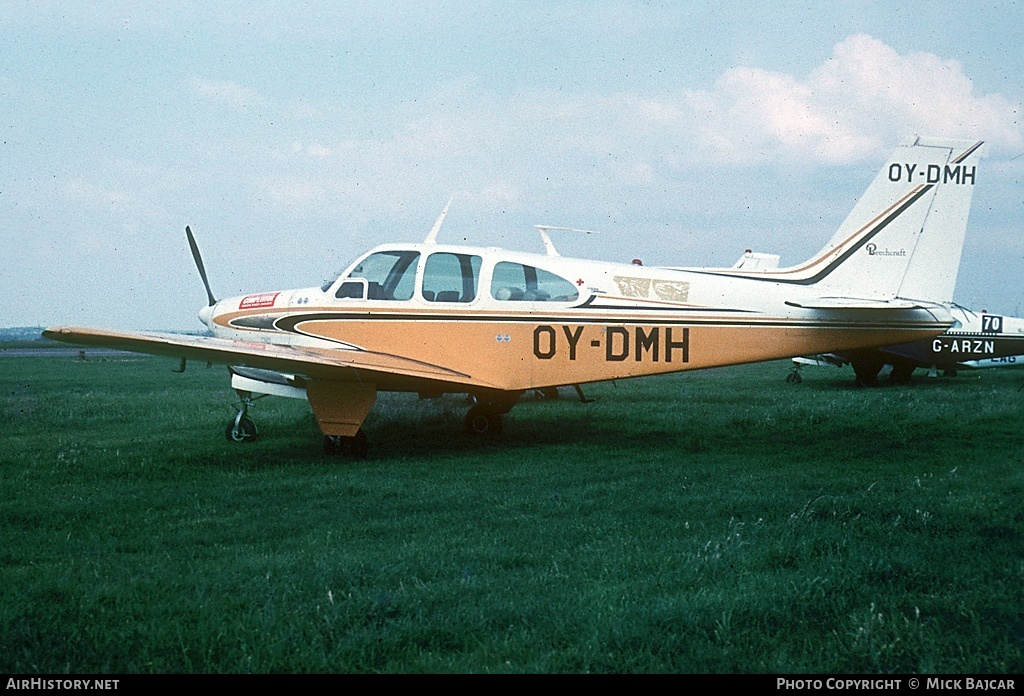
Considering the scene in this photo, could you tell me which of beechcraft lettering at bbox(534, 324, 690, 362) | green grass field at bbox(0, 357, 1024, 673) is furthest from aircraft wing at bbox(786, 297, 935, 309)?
green grass field at bbox(0, 357, 1024, 673)

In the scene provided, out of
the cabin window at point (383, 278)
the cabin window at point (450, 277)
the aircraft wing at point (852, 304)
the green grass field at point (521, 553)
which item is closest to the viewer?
the green grass field at point (521, 553)

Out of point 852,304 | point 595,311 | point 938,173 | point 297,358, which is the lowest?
point 297,358

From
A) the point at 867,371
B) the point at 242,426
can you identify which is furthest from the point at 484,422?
the point at 867,371

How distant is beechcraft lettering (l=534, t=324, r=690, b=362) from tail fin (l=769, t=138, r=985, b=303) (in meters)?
1.70

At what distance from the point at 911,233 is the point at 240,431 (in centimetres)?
823

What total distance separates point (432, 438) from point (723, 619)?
22.9 feet

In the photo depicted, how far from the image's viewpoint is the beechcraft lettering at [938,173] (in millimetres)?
9172

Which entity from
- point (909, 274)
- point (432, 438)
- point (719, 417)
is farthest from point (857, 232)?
point (432, 438)

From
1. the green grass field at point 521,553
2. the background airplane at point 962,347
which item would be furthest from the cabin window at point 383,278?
the background airplane at point 962,347

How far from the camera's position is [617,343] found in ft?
29.7

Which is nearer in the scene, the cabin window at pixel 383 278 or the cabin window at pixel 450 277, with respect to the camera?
the cabin window at pixel 450 277

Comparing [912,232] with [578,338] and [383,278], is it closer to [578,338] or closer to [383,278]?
[578,338]

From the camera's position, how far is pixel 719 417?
11578mm

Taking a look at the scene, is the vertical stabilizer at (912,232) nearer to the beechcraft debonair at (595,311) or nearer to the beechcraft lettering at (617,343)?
the beechcraft debonair at (595,311)
